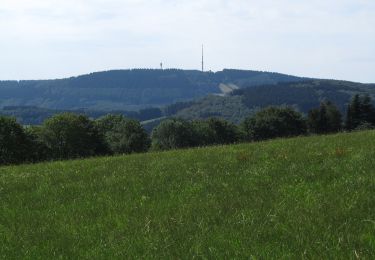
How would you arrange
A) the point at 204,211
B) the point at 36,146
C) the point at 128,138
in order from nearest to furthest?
the point at 204,211, the point at 36,146, the point at 128,138

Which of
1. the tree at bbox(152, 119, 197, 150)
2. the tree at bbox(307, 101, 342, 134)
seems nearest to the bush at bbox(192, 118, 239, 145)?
the tree at bbox(152, 119, 197, 150)

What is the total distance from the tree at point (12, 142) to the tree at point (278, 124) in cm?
6047

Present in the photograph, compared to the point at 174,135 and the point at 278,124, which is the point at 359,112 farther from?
the point at 174,135

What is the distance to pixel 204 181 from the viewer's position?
513 inches

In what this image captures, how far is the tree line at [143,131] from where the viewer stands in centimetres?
8321

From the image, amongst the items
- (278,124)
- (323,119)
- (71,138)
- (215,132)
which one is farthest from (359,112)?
(71,138)

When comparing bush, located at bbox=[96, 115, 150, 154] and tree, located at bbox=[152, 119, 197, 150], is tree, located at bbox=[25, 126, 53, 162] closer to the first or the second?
bush, located at bbox=[96, 115, 150, 154]

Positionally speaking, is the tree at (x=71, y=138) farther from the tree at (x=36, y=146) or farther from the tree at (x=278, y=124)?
the tree at (x=278, y=124)

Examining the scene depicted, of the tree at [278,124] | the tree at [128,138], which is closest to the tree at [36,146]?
the tree at [128,138]

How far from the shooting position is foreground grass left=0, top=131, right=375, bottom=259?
728cm

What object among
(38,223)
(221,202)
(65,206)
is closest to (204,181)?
(221,202)

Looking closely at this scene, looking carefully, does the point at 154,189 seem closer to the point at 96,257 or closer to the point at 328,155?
the point at 96,257

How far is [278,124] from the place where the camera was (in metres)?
122

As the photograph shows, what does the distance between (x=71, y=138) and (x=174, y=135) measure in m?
44.2
